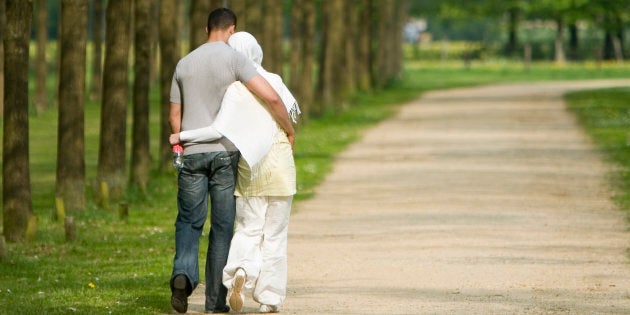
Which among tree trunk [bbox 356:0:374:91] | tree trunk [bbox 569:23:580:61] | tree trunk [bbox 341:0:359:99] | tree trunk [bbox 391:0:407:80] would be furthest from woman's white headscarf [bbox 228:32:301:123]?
tree trunk [bbox 569:23:580:61]

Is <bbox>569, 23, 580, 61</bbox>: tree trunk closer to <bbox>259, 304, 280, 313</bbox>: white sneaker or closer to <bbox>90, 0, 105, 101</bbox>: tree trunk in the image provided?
<bbox>90, 0, 105, 101</bbox>: tree trunk

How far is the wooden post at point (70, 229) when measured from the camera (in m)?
14.9

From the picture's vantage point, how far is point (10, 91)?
48.8 ft

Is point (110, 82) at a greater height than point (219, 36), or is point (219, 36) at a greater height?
point (219, 36)

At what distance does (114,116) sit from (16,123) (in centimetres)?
452

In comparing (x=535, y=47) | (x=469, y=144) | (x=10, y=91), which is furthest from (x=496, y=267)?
(x=535, y=47)

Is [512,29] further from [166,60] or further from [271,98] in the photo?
[271,98]

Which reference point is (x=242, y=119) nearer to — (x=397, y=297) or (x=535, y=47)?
(x=397, y=297)

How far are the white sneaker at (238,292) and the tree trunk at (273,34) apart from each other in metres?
21.8

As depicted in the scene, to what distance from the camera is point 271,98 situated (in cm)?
977

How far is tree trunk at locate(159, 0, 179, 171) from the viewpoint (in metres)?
22.1

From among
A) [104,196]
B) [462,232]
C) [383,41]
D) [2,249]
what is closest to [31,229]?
[2,249]

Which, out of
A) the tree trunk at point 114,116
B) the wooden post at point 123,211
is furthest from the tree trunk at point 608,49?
the wooden post at point 123,211

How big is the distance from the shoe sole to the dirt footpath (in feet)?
1.43
